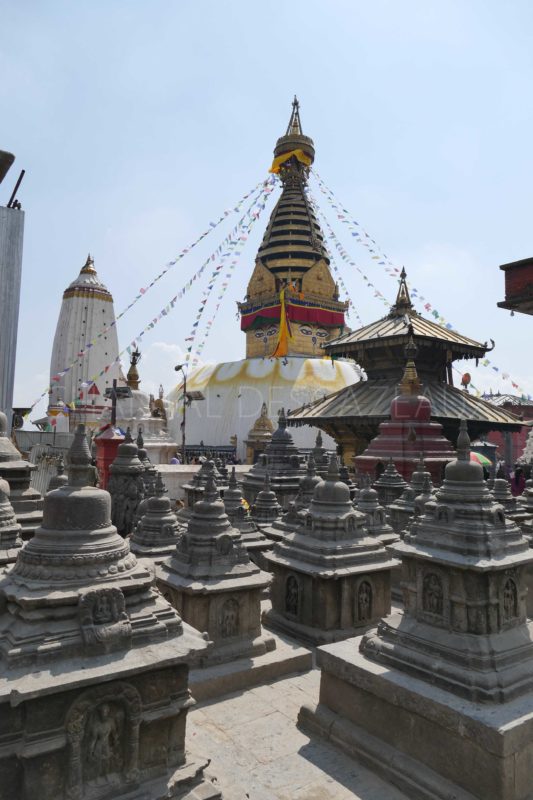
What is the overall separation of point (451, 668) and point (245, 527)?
16.3ft

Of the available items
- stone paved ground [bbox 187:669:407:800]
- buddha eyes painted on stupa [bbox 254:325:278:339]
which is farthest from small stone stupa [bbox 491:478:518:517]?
buddha eyes painted on stupa [bbox 254:325:278:339]

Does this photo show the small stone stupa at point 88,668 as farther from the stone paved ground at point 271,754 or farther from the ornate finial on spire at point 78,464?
the stone paved ground at point 271,754

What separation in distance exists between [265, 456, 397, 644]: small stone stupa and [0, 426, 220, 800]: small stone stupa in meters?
3.28

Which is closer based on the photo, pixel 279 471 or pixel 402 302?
pixel 279 471

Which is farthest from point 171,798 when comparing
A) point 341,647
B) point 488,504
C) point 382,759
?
point 488,504

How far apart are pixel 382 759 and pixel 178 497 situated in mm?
14886

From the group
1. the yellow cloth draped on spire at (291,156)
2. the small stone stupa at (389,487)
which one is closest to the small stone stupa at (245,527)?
the small stone stupa at (389,487)

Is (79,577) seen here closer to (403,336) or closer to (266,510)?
(266,510)

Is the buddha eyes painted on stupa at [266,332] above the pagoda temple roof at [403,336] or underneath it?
above

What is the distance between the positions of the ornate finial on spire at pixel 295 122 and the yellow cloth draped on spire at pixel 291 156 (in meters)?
1.49

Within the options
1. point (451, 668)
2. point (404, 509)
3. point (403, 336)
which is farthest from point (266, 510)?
point (403, 336)

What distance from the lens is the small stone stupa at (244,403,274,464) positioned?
1256 inches

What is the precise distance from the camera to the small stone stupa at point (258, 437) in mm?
31891

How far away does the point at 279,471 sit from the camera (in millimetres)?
14953
